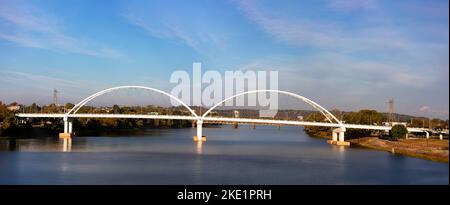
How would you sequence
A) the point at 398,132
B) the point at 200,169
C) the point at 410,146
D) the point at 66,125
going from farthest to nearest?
the point at 66,125 < the point at 398,132 < the point at 410,146 < the point at 200,169

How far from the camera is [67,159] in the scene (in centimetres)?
1748

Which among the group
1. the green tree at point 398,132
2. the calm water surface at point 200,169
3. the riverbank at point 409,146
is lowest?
the calm water surface at point 200,169

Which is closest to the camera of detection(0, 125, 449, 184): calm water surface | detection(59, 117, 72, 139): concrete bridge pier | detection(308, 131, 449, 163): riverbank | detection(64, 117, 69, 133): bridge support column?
detection(0, 125, 449, 184): calm water surface

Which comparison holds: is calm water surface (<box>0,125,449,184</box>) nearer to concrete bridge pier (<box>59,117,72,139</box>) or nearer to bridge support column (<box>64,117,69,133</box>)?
concrete bridge pier (<box>59,117,72,139</box>)

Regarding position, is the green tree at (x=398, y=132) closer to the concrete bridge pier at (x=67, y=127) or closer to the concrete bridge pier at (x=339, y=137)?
the concrete bridge pier at (x=339, y=137)

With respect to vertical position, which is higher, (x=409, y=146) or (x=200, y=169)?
(x=409, y=146)

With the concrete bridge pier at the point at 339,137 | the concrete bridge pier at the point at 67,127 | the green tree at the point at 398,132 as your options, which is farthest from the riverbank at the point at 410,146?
the concrete bridge pier at the point at 67,127

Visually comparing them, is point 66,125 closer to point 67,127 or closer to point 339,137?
point 67,127

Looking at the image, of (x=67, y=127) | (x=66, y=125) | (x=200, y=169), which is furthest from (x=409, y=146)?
(x=67, y=127)

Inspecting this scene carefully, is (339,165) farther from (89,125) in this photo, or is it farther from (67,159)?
(89,125)

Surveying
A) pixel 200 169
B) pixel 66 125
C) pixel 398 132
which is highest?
pixel 66 125

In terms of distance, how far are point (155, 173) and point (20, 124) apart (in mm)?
22926

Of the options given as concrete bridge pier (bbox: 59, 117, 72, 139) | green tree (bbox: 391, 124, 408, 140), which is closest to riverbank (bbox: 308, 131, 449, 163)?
green tree (bbox: 391, 124, 408, 140)
